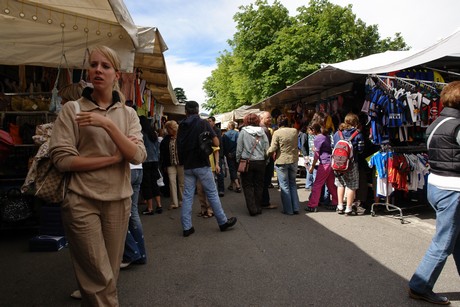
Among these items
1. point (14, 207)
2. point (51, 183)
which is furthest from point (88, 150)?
point (14, 207)

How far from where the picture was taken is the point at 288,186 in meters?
6.70

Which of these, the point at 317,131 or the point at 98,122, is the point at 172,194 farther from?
the point at 98,122

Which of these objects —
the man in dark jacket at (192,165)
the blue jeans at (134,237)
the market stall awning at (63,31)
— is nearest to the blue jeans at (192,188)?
the man in dark jacket at (192,165)

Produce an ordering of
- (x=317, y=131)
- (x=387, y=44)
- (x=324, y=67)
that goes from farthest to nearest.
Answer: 1. (x=387, y=44)
2. (x=317, y=131)
3. (x=324, y=67)

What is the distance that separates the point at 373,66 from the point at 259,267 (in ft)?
14.8

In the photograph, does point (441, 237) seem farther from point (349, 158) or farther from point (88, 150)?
point (349, 158)

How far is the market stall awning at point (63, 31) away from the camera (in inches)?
163

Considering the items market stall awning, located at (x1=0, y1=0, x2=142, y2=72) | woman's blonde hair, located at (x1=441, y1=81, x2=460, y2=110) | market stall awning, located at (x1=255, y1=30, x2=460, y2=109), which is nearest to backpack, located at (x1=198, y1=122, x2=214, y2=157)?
market stall awning, located at (x1=0, y1=0, x2=142, y2=72)

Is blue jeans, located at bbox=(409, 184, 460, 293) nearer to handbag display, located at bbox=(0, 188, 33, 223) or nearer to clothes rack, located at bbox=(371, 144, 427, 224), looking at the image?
clothes rack, located at bbox=(371, 144, 427, 224)

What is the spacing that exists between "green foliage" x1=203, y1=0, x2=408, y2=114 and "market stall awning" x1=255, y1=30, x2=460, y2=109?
478 inches

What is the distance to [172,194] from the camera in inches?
297

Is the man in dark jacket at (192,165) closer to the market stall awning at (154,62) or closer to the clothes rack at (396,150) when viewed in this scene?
the market stall awning at (154,62)

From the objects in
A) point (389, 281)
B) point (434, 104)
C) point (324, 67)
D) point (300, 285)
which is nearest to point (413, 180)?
point (434, 104)

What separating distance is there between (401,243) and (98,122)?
4.55 meters
